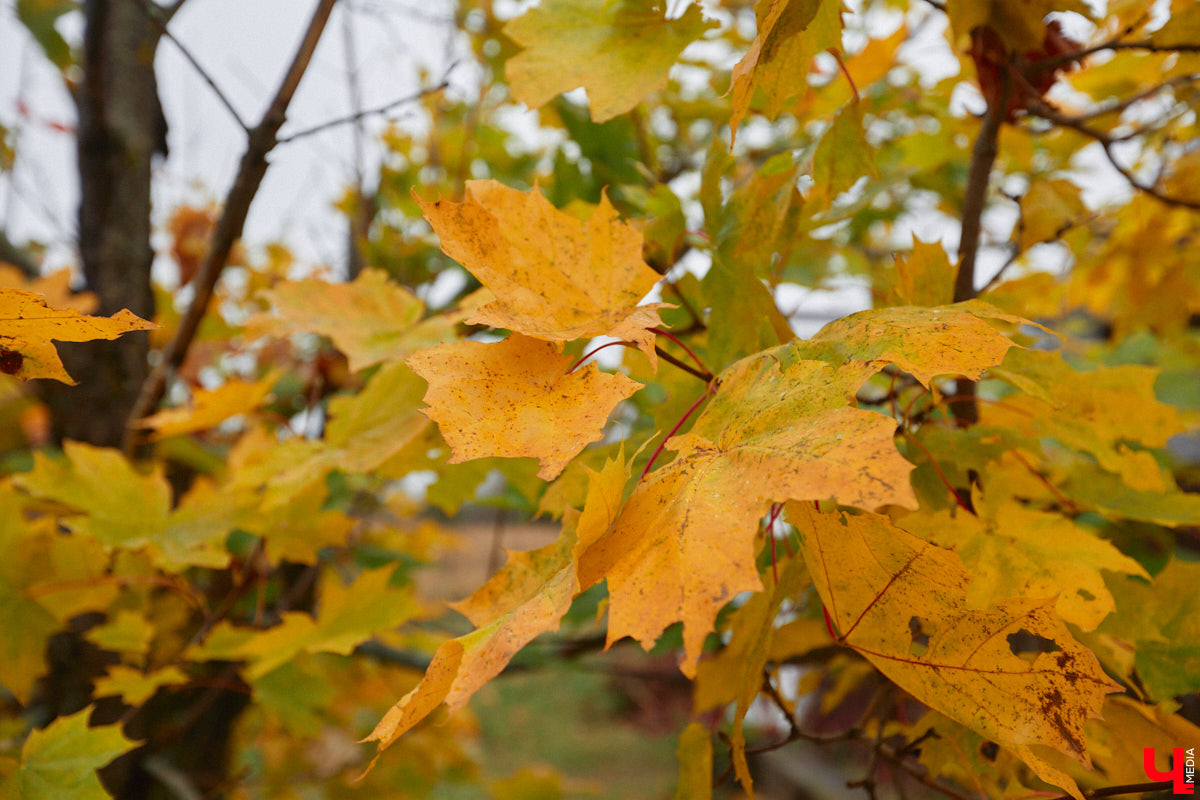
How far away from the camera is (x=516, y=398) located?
1.28 feet

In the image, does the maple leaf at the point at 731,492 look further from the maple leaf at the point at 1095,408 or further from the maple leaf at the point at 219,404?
the maple leaf at the point at 219,404

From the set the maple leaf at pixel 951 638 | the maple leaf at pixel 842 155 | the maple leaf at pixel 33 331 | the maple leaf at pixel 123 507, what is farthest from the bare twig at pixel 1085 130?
the maple leaf at pixel 123 507

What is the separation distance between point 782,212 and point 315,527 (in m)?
0.57

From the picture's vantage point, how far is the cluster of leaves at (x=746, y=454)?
0.34m

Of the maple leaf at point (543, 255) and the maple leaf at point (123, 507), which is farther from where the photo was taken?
the maple leaf at point (123, 507)

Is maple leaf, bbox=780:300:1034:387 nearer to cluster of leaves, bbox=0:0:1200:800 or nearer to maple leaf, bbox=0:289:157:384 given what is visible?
cluster of leaves, bbox=0:0:1200:800

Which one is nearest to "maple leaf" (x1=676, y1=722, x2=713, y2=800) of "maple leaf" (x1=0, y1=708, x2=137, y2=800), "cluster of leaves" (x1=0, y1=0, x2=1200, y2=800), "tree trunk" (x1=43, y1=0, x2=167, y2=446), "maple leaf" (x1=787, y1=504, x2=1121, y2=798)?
"cluster of leaves" (x1=0, y1=0, x2=1200, y2=800)

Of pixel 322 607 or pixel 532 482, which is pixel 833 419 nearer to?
pixel 532 482

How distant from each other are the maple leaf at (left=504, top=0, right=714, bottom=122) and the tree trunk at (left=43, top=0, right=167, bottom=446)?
28.9 inches

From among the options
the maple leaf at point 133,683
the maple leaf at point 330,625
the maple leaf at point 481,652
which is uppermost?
the maple leaf at point 481,652

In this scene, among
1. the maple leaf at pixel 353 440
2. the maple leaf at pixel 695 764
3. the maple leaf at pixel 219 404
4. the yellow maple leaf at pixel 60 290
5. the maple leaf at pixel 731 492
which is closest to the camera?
the maple leaf at pixel 731 492

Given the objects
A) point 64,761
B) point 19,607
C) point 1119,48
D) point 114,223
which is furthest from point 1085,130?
point 114,223

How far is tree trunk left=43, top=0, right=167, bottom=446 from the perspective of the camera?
1018 millimetres

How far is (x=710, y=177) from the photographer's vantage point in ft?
1.78
